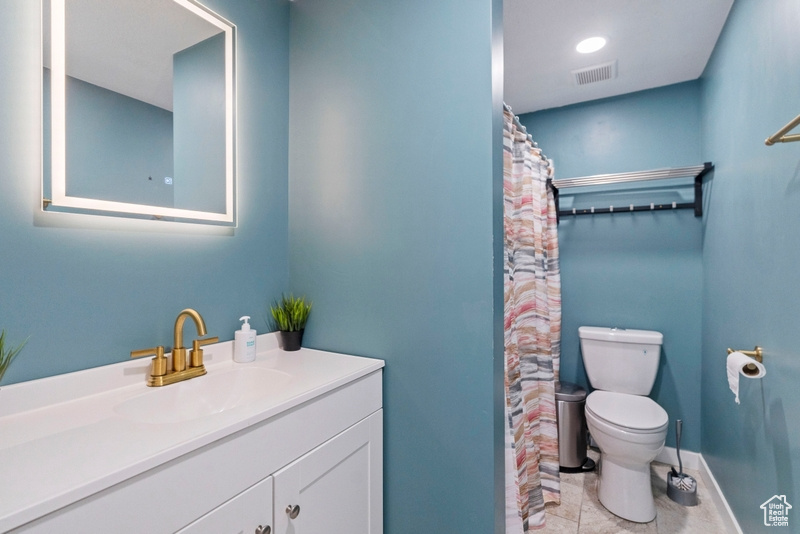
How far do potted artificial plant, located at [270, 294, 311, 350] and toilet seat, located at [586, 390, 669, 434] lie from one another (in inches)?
62.6

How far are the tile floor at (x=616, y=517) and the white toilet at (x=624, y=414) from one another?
46 mm

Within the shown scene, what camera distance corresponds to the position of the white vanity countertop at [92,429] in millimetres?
554

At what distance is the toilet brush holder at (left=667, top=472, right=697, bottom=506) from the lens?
187 cm

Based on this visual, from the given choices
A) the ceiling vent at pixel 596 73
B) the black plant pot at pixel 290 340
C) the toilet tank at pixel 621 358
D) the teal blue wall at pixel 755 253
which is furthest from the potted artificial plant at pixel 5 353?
the ceiling vent at pixel 596 73

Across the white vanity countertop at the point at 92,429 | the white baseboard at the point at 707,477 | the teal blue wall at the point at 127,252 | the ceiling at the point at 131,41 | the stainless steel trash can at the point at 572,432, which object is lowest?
the white baseboard at the point at 707,477

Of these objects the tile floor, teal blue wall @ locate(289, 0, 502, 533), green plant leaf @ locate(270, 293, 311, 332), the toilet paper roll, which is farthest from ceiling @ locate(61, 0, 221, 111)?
the tile floor

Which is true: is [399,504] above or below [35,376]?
below

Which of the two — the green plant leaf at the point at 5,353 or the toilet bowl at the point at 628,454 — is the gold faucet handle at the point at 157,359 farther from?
the toilet bowl at the point at 628,454

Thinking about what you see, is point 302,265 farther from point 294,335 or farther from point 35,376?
point 35,376

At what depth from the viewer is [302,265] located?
1.51 m

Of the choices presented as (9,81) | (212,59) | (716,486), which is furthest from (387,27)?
(716,486)

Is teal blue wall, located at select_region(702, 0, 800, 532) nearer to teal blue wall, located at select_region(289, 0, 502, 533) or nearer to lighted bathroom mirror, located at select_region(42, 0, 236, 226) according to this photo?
teal blue wall, located at select_region(289, 0, 502, 533)

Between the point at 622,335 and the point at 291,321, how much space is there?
198 centimetres

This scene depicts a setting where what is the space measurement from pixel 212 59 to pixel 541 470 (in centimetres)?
246
